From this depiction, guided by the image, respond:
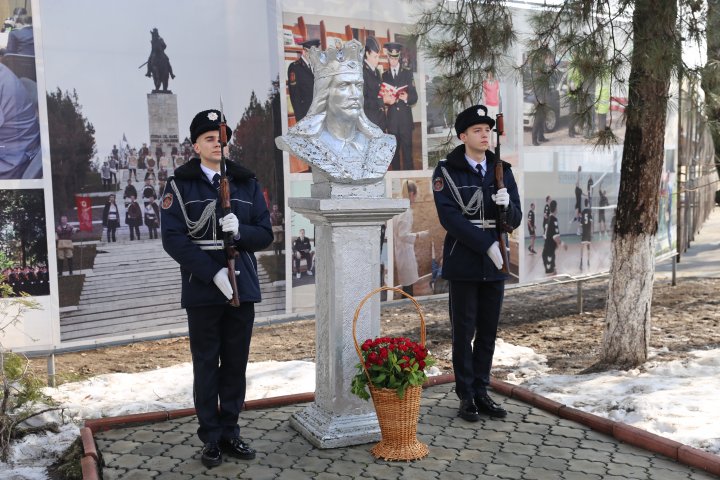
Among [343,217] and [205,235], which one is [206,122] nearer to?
[205,235]

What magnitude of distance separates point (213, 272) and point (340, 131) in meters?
1.13

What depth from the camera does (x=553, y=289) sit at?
33.4 ft

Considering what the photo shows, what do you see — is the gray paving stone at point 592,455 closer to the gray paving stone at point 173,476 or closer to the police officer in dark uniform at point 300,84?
the gray paving stone at point 173,476

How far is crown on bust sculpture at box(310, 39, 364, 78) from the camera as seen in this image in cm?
413

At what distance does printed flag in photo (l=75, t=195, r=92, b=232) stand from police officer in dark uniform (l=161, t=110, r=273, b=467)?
9.54 ft

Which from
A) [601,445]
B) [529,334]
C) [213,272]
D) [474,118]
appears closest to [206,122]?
[213,272]

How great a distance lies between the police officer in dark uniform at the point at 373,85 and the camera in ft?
25.7

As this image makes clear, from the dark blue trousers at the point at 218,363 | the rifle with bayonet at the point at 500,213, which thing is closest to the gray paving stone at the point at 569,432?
the rifle with bayonet at the point at 500,213

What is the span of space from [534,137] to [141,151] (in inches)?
196

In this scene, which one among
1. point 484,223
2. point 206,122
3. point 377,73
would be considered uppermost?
point 377,73

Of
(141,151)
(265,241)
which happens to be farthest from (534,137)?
(265,241)

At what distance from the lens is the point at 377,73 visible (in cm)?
792

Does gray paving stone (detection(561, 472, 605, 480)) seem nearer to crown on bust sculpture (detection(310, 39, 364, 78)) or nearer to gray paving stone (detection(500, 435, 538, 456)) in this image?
gray paving stone (detection(500, 435, 538, 456))

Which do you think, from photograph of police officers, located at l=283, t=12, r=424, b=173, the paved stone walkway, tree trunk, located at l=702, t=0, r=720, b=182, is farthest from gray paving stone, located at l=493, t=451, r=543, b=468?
photograph of police officers, located at l=283, t=12, r=424, b=173
